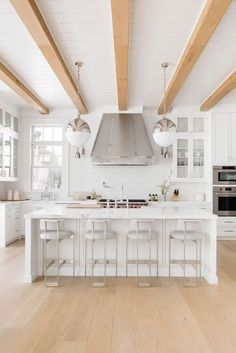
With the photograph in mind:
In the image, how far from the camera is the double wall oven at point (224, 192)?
7.09 metres

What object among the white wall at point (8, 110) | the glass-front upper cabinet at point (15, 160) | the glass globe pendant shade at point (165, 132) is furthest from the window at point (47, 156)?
the glass globe pendant shade at point (165, 132)

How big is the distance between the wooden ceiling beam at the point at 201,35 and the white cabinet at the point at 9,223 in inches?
Answer: 148

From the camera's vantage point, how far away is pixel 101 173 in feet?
24.9

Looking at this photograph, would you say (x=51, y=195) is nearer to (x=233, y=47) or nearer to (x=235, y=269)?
(x=235, y=269)

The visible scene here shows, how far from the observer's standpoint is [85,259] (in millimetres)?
4520

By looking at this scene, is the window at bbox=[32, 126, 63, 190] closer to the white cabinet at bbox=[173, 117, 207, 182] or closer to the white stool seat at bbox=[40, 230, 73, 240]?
the white cabinet at bbox=[173, 117, 207, 182]

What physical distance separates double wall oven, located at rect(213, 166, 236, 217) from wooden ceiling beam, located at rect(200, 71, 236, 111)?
1.32m

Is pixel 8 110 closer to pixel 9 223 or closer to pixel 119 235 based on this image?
pixel 9 223

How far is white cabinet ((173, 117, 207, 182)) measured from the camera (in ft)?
24.2

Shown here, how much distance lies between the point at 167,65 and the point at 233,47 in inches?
36.1

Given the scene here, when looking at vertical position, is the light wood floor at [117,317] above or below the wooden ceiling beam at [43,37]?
below

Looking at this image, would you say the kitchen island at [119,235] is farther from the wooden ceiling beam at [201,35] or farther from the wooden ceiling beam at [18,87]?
the wooden ceiling beam at [18,87]

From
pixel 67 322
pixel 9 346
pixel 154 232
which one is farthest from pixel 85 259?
pixel 9 346

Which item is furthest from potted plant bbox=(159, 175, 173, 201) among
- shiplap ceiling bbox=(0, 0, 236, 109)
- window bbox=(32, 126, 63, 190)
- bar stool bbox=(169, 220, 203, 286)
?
bar stool bbox=(169, 220, 203, 286)
